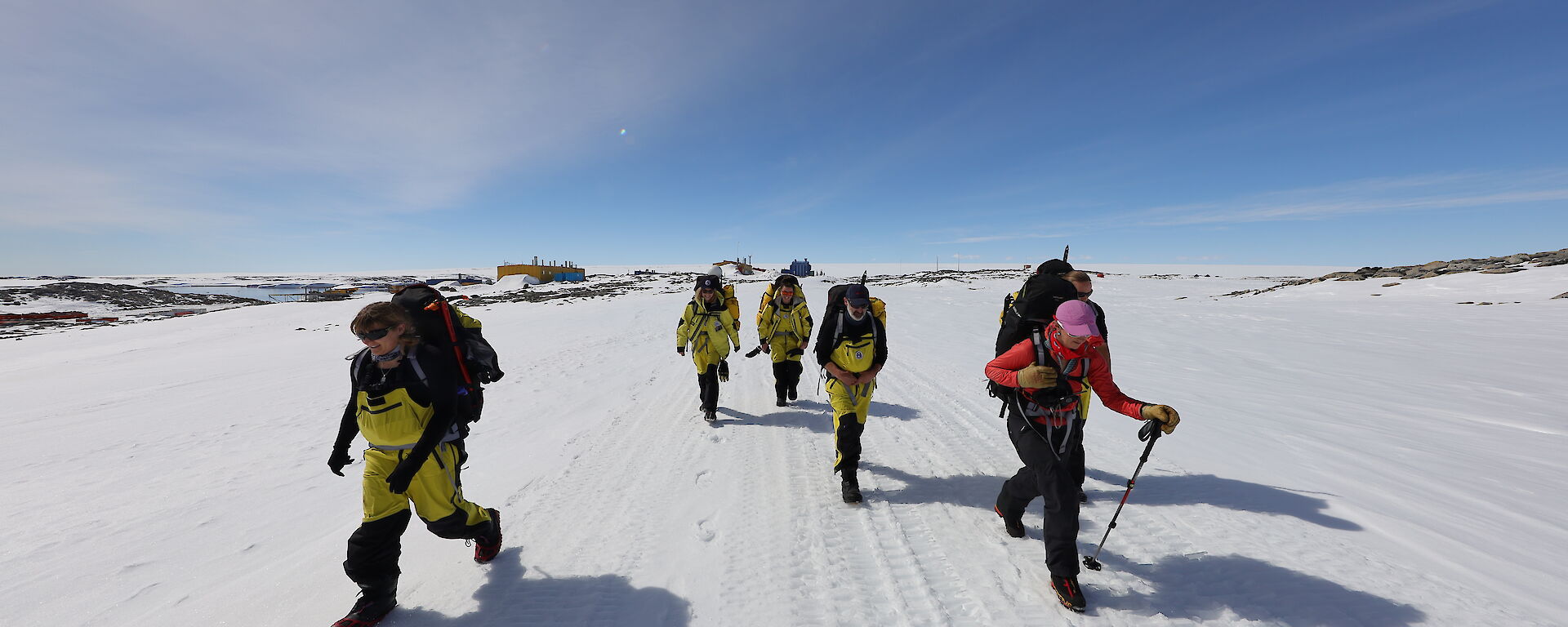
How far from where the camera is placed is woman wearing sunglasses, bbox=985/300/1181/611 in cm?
278

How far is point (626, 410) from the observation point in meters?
7.09

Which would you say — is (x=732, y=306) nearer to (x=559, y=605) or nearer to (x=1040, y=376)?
(x=559, y=605)

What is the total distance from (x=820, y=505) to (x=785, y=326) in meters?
2.99

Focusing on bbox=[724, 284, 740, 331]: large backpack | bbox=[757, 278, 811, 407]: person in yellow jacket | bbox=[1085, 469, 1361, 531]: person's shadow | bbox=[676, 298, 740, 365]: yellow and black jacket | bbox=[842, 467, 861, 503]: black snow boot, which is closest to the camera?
bbox=[1085, 469, 1361, 531]: person's shadow

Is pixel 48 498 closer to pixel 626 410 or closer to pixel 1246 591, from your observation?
pixel 626 410

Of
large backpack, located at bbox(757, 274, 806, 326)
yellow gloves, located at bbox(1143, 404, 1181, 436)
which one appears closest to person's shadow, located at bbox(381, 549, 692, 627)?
yellow gloves, located at bbox(1143, 404, 1181, 436)

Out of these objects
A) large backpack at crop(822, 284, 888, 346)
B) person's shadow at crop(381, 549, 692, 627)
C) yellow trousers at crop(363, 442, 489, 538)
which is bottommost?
person's shadow at crop(381, 549, 692, 627)

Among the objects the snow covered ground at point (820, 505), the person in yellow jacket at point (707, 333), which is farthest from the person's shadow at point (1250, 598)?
the person in yellow jacket at point (707, 333)

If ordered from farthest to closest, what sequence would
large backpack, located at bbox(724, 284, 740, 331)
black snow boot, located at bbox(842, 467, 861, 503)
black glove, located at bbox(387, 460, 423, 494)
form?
large backpack, located at bbox(724, 284, 740, 331) → black snow boot, located at bbox(842, 467, 861, 503) → black glove, located at bbox(387, 460, 423, 494)

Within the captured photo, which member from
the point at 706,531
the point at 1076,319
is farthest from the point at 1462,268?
the point at 706,531

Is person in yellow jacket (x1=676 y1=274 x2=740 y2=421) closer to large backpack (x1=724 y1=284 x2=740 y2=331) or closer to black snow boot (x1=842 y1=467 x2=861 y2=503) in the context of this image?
large backpack (x1=724 y1=284 x2=740 y2=331)

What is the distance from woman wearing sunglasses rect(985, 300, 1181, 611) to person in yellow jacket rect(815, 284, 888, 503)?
1.28 metres

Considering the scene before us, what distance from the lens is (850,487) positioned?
4207mm

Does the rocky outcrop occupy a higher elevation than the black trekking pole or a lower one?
higher
